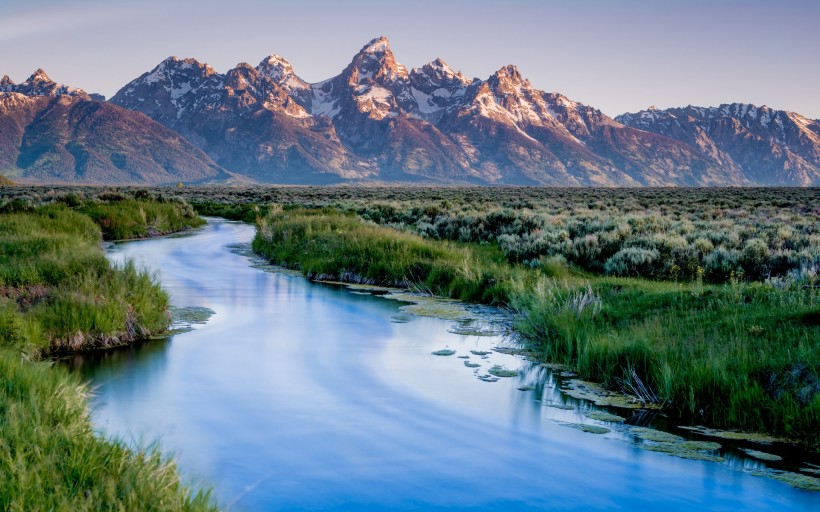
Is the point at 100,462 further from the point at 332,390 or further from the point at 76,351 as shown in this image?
the point at 76,351

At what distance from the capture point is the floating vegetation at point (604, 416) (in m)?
9.39

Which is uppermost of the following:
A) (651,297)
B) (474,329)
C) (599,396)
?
(651,297)

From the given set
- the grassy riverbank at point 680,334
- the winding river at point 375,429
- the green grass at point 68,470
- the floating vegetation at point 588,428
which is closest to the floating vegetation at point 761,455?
the winding river at point 375,429

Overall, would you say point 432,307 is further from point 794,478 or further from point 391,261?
point 794,478

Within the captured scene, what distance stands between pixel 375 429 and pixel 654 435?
315 cm

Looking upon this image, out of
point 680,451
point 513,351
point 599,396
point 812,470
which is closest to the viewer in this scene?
point 812,470

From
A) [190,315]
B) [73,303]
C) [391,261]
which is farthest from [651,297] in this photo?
[73,303]

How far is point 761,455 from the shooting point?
8.11 metres

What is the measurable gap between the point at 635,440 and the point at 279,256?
18.6 meters

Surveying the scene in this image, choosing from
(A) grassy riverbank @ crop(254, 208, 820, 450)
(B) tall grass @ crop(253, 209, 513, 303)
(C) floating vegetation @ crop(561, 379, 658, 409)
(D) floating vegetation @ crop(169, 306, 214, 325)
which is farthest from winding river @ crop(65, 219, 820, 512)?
(B) tall grass @ crop(253, 209, 513, 303)

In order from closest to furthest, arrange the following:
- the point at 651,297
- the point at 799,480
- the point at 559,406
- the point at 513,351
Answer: the point at 799,480, the point at 559,406, the point at 513,351, the point at 651,297

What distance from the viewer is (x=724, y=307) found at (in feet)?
Result: 40.4

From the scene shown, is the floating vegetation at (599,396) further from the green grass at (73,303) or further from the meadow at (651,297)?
the green grass at (73,303)

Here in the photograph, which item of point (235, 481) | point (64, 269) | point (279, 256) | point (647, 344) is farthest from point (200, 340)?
point (279, 256)
